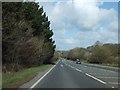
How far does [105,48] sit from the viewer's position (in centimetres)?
11456

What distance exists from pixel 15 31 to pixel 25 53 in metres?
13.3

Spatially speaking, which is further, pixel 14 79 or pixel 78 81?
pixel 78 81

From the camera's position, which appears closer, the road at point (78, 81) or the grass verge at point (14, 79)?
the grass verge at point (14, 79)

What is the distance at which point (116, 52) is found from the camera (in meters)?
114

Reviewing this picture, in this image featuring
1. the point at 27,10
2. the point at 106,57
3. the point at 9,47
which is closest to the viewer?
the point at 9,47

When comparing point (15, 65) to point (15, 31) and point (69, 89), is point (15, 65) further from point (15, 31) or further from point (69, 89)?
point (69, 89)

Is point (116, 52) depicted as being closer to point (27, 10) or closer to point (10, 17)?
point (27, 10)

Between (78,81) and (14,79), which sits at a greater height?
(14,79)

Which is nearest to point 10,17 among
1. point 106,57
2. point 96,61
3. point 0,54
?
point 0,54

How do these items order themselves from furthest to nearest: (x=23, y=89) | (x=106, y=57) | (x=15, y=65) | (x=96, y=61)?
(x=96, y=61) < (x=106, y=57) < (x=15, y=65) < (x=23, y=89)

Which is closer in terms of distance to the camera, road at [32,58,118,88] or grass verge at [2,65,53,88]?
grass verge at [2,65,53,88]

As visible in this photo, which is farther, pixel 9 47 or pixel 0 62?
pixel 9 47

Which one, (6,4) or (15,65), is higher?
(6,4)

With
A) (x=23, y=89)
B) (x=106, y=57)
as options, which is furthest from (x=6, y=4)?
(x=106, y=57)
